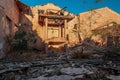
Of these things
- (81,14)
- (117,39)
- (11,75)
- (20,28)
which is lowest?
(11,75)

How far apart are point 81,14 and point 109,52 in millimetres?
16702

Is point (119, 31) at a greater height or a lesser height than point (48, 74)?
greater

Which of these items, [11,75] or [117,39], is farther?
[117,39]

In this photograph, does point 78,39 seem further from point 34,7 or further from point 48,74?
point 48,74

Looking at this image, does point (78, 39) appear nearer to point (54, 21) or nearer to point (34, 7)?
point (54, 21)

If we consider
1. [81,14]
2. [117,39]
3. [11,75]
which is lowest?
[11,75]

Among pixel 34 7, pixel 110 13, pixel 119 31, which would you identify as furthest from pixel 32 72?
pixel 110 13

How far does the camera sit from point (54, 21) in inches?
800

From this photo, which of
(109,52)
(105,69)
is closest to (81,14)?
(109,52)

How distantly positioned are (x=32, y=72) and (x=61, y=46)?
1305cm

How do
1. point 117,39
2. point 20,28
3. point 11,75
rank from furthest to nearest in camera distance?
point 20,28 → point 117,39 → point 11,75

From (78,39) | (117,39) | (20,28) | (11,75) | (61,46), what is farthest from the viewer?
(78,39)

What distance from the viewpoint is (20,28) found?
21.0 metres

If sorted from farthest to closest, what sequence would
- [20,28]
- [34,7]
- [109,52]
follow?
[34,7] < [20,28] < [109,52]
